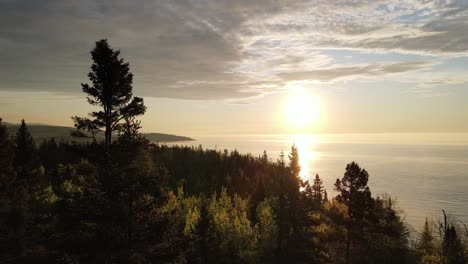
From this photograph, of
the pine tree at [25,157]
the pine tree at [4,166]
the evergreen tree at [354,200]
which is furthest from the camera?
the pine tree at [25,157]

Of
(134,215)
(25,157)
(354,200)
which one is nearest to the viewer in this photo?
(134,215)

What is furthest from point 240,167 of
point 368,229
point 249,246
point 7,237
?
point 368,229

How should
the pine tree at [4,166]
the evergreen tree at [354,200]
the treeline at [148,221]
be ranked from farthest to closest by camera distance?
1. the pine tree at [4,166]
2. the evergreen tree at [354,200]
3. the treeline at [148,221]

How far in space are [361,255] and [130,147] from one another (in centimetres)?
2422

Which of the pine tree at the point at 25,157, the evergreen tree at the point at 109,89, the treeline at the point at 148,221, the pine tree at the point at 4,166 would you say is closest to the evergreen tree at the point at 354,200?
the treeline at the point at 148,221

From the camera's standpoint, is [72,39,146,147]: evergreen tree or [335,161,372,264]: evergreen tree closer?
[72,39,146,147]: evergreen tree

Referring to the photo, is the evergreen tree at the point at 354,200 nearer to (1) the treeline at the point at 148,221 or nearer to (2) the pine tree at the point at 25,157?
(1) the treeline at the point at 148,221

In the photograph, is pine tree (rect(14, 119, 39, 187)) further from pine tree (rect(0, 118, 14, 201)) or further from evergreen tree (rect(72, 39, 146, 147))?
evergreen tree (rect(72, 39, 146, 147))

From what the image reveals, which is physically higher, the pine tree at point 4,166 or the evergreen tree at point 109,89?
the evergreen tree at point 109,89

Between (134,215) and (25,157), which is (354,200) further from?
(25,157)

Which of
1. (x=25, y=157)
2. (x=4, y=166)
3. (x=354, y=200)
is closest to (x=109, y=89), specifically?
(x=354, y=200)

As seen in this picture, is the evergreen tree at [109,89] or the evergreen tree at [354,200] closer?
the evergreen tree at [109,89]

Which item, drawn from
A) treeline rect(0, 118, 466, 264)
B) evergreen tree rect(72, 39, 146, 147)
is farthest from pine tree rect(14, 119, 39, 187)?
evergreen tree rect(72, 39, 146, 147)

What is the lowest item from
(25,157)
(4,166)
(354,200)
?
(354,200)
